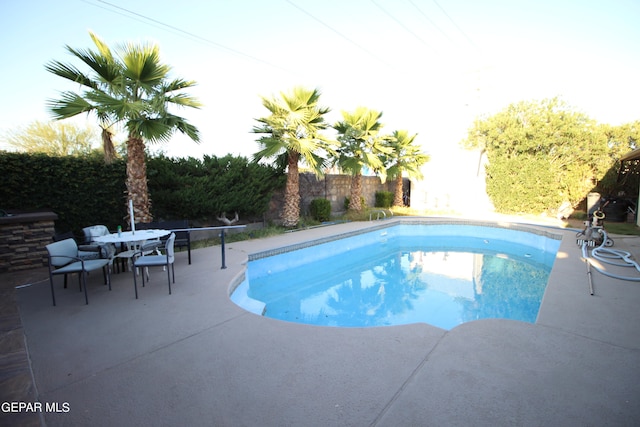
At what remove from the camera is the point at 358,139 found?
11.3 meters

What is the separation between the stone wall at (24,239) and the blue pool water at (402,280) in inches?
141

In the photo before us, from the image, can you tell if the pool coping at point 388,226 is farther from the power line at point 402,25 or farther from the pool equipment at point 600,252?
the power line at point 402,25

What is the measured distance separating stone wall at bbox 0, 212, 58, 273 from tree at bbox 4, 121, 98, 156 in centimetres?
1310

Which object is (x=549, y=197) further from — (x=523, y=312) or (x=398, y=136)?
(x=523, y=312)

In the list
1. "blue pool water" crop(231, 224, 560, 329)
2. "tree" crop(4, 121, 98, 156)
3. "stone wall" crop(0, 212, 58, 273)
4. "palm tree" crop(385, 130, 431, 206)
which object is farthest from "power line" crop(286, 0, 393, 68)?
"tree" crop(4, 121, 98, 156)

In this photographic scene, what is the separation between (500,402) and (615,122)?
1703cm

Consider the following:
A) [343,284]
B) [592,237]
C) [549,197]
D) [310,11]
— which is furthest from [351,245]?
[549,197]

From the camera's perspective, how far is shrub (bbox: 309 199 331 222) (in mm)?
11484

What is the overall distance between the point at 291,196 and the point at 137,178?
463 cm

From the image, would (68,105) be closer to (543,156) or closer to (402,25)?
(402,25)

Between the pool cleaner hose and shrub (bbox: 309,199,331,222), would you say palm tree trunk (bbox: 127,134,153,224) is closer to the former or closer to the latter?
shrub (bbox: 309,199,331,222)

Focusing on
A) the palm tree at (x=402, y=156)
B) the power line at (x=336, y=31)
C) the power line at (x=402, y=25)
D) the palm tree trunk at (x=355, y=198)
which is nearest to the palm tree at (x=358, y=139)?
the palm tree trunk at (x=355, y=198)

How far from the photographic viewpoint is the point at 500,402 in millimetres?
1887

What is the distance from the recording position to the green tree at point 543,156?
1209 cm
